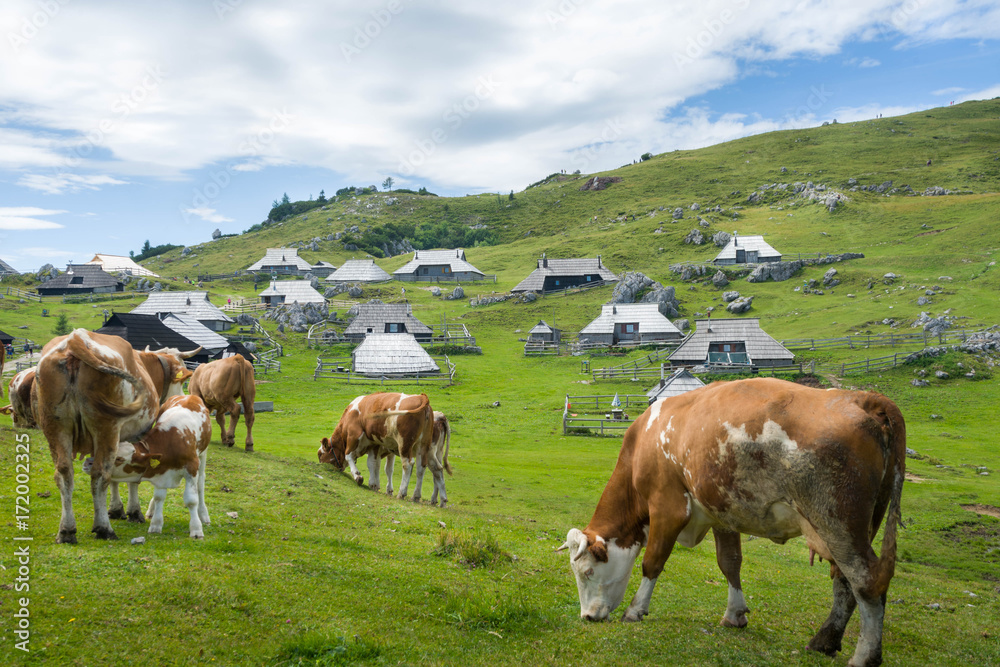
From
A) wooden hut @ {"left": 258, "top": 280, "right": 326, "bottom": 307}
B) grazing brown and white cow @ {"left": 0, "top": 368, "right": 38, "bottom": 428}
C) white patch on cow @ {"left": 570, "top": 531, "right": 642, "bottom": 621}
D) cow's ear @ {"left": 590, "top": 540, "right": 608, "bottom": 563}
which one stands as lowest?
white patch on cow @ {"left": 570, "top": 531, "right": 642, "bottom": 621}

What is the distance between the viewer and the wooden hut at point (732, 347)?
2035 inches

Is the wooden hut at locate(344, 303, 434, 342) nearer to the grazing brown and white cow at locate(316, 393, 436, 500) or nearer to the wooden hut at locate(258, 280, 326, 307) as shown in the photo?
the wooden hut at locate(258, 280, 326, 307)

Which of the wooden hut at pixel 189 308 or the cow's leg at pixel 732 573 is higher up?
the wooden hut at pixel 189 308

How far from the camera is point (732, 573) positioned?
793 cm

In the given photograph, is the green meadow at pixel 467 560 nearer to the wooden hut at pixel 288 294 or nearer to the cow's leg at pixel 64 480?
the cow's leg at pixel 64 480

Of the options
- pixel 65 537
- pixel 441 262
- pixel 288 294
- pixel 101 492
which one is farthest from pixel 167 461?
pixel 441 262

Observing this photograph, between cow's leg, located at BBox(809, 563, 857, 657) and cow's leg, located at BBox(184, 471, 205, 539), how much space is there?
341 inches

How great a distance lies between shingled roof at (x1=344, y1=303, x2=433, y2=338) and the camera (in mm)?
67125

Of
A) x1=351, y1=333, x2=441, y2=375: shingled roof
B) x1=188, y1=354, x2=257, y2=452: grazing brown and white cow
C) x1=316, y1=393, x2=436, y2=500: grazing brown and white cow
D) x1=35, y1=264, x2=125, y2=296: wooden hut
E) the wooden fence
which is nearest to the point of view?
x1=316, y1=393, x2=436, y2=500: grazing brown and white cow

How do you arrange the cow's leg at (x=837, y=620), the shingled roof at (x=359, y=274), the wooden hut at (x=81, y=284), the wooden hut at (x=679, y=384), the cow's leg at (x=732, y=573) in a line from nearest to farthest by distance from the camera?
the cow's leg at (x=837, y=620)
the cow's leg at (x=732, y=573)
the wooden hut at (x=679, y=384)
the wooden hut at (x=81, y=284)
the shingled roof at (x=359, y=274)

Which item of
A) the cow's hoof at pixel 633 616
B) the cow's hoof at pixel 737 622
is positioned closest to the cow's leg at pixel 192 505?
the cow's hoof at pixel 633 616

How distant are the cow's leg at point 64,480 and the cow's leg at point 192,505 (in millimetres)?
1502

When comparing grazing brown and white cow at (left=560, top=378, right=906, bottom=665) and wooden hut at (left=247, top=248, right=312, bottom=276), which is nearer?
grazing brown and white cow at (left=560, top=378, right=906, bottom=665)

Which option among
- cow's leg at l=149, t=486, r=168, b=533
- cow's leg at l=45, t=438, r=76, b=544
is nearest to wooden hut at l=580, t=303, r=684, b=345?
cow's leg at l=149, t=486, r=168, b=533
